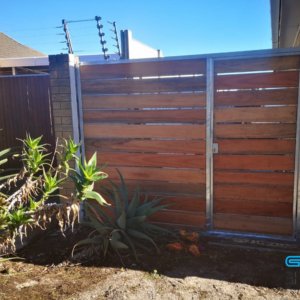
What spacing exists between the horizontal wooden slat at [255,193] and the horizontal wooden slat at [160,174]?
0.86 ft

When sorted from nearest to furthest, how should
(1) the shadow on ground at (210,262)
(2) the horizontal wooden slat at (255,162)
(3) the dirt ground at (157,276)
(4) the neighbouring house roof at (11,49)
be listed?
(3) the dirt ground at (157,276), (1) the shadow on ground at (210,262), (2) the horizontal wooden slat at (255,162), (4) the neighbouring house roof at (11,49)

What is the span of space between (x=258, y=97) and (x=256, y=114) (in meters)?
0.18

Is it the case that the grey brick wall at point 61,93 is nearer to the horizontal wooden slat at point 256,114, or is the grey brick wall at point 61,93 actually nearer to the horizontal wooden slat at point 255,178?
the horizontal wooden slat at point 256,114

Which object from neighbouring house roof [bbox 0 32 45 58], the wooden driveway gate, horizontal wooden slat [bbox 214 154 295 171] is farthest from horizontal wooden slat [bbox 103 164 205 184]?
neighbouring house roof [bbox 0 32 45 58]

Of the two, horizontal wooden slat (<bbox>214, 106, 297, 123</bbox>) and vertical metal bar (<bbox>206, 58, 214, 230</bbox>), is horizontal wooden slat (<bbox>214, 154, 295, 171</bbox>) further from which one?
horizontal wooden slat (<bbox>214, 106, 297, 123</bbox>)

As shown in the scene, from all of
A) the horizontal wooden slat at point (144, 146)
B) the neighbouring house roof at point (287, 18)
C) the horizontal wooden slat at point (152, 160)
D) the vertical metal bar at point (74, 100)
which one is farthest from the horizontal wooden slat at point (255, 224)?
the neighbouring house roof at point (287, 18)

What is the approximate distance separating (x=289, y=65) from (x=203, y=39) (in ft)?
35.6

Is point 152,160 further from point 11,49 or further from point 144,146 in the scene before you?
point 11,49

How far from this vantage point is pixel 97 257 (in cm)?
327

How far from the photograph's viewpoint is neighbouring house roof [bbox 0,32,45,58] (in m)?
17.5

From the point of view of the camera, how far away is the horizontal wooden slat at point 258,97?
3414mm

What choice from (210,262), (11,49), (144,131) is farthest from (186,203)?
(11,49)

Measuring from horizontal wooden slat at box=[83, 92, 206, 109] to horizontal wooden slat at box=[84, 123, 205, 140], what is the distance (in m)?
0.24

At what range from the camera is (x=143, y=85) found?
379 centimetres
